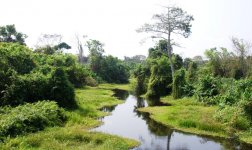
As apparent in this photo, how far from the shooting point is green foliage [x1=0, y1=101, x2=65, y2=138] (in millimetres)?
21047

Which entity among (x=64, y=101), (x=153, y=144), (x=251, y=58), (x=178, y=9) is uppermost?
(x=178, y=9)

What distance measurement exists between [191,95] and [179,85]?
7.32ft

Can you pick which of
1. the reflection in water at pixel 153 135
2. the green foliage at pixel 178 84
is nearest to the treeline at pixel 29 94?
the reflection in water at pixel 153 135

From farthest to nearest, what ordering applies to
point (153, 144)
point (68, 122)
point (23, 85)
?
1. point (23, 85)
2. point (68, 122)
3. point (153, 144)

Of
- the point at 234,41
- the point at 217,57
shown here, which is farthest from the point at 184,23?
the point at 234,41

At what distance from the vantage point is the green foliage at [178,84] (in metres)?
44.5

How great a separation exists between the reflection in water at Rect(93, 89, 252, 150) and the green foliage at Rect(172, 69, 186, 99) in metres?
11.0

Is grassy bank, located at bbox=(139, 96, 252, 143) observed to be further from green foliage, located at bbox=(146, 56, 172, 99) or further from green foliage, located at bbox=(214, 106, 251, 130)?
green foliage, located at bbox=(146, 56, 172, 99)

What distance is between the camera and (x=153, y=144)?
23.0 m

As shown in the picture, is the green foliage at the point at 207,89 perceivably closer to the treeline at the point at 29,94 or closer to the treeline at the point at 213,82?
the treeline at the point at 213,82

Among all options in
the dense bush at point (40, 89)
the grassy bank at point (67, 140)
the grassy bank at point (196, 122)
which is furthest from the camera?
the dense bush at point (40, 89)

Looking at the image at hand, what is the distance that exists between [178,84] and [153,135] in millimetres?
19978

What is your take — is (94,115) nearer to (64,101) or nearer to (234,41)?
(64,101)

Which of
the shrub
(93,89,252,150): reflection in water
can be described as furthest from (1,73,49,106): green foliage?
the shrub
